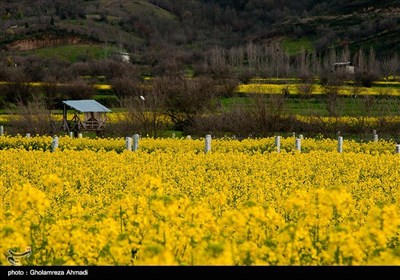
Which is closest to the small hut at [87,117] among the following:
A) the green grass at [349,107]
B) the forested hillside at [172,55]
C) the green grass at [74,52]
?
the forested hillside at [172,55]

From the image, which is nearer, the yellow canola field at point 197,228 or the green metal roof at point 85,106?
the yellow canola field at point 197,228

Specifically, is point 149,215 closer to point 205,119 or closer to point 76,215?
point 76,215

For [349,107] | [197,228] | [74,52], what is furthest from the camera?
[74,52]

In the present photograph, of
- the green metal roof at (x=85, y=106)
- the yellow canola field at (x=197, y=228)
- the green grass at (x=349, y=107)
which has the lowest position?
the green grass at (x=349, y=107)

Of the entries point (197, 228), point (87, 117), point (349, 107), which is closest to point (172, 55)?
point (349, 107)

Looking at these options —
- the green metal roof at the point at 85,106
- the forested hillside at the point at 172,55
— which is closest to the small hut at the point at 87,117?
the green metal roof at the point at 85,106

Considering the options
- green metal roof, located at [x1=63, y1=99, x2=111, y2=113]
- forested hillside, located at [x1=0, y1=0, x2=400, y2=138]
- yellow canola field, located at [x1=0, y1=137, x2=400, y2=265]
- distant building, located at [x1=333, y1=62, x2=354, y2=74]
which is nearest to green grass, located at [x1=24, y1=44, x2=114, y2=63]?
forested hillside, located at [x1=0, y1=0, x2=400, y2=138]

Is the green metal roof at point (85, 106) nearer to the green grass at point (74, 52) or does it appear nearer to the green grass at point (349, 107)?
the green grass at point (349, 107)

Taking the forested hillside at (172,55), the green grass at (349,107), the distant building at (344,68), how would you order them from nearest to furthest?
the green grass at (349,107), the forested hillside at (172,55), the distant building at (344,68)

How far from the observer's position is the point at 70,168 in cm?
1638

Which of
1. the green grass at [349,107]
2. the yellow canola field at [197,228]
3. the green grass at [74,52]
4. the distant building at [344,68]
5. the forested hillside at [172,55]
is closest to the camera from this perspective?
the yellow canola field at [197,228]

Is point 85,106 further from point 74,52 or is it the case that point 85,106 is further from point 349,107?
point 74,52

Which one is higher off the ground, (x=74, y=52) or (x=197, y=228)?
(x=74, y=52)

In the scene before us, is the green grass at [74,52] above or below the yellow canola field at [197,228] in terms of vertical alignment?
above
